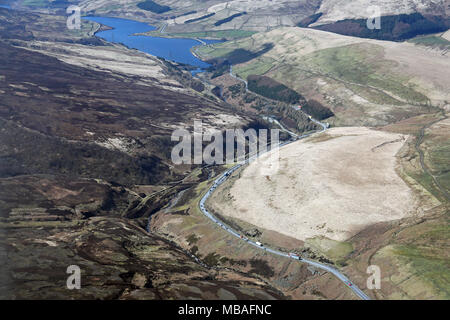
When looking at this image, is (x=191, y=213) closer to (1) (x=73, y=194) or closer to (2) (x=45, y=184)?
(1) (x=73, y=194)

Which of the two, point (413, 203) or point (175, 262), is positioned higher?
point (413, 203)

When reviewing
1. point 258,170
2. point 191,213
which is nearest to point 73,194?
point 191,213

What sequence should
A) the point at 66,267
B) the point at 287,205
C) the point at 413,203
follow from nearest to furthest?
the point at 66,267
the point at 413,203
the point at 287,205

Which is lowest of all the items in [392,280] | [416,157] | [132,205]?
[132,205]

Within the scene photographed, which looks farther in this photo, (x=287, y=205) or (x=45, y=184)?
(x=45, y=184)
